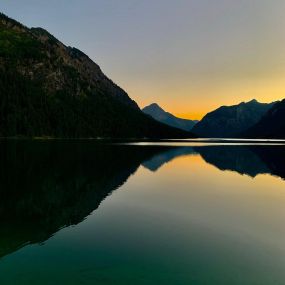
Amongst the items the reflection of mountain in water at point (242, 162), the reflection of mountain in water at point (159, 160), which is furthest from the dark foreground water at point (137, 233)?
the reflection of mountain in water at point (159, 160)

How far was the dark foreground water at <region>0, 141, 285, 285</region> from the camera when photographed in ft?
54.1

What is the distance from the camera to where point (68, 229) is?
79.9 feet

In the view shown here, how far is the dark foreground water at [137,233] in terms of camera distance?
16.5 metres

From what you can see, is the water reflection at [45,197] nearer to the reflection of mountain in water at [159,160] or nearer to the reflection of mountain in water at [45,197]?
the reflection of mountain in water at [45,197]

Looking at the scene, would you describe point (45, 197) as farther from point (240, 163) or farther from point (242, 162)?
point (242, 162)

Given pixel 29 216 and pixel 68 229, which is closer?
pixel 68 229

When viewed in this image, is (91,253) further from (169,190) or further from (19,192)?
(169,190)

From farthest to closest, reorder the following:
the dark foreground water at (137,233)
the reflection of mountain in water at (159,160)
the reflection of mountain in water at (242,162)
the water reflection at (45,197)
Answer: the reflection of mountain in water at (159,160)
the reflection of mountain in water at (242,162)
the water reflection at (45,197)
the dark foreground water at (137,233)

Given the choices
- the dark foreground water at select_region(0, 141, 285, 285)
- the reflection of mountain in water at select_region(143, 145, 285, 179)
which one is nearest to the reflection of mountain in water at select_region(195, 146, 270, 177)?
the reflection of mountain in water at select_region(143, 145, 285, 179)

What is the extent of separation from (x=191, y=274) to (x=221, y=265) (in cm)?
216

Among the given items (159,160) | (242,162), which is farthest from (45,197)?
(242,162)

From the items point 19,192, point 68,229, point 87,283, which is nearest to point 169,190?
point 19,192

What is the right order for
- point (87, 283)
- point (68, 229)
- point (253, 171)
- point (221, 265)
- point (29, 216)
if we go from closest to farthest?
point (87, 283) → point (221, 265) → point (68, 229) → point (29, 216) → point (253, 171)

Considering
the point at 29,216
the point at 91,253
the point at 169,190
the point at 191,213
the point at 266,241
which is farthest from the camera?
the point at 169,190
